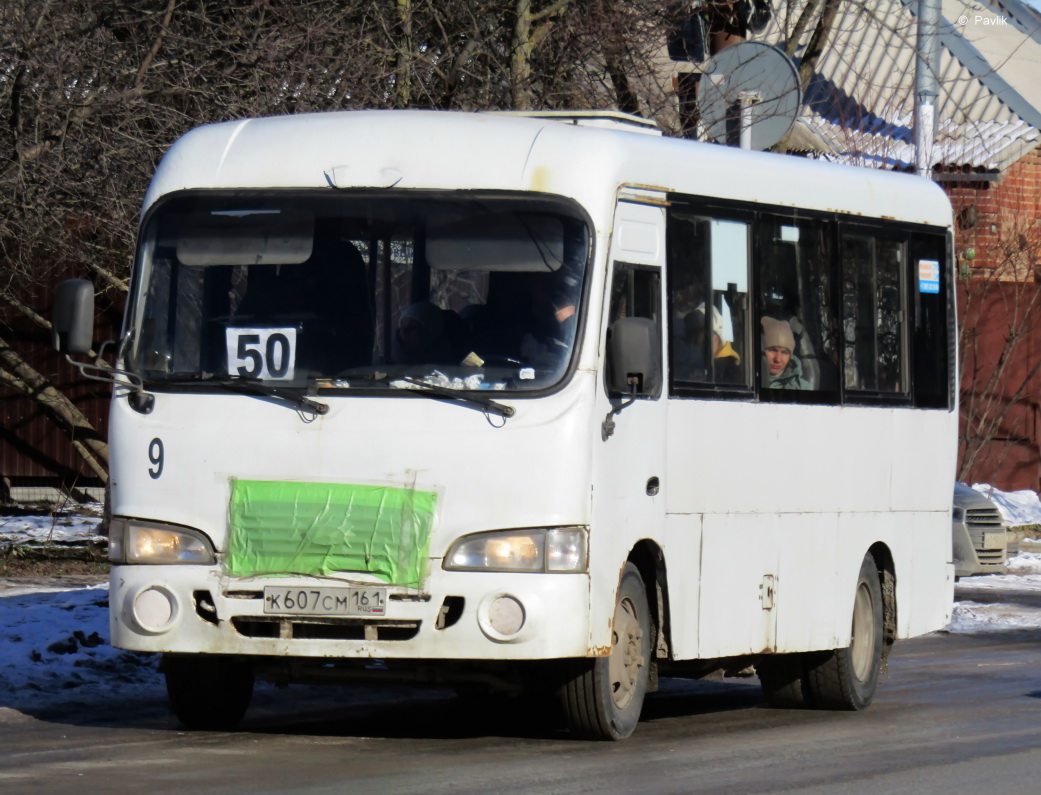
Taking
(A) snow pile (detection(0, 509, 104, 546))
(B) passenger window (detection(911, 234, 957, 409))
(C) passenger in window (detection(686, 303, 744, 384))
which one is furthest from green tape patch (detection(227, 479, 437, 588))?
(A) snow pile (detection(0, 509, 104, 546))

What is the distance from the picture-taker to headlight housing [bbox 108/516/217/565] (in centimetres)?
873

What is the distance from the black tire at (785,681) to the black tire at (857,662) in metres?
0.06

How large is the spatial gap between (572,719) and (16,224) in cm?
676

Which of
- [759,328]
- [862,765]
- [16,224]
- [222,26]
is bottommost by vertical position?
[862,765]

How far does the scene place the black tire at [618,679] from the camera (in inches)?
351

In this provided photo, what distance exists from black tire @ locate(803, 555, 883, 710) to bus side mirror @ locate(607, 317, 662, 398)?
2.77m

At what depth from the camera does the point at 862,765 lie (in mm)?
8688

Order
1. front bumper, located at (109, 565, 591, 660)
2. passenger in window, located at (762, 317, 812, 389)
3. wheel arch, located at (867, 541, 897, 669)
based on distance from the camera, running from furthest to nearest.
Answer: wheel arch, located at (867, 541, 897, 669) → passenger in window, located at (762, 317, 812, 389) → front bumper, located at (109, 565, 591, 660)

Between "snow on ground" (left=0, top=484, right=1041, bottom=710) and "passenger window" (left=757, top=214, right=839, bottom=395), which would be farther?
"snow on ground" (left=0, top=484, right=1041, bottom=710)

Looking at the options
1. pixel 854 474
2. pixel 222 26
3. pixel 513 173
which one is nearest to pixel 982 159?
pixel 222 26

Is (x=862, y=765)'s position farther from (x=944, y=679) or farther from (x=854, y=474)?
(x=944, y=679)

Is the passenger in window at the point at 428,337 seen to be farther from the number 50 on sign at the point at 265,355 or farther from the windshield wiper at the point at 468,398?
the number 50 on sign at the point at 265,355

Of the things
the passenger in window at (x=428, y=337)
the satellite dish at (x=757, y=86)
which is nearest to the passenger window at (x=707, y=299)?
the passenger in window at (x=428, y=337)

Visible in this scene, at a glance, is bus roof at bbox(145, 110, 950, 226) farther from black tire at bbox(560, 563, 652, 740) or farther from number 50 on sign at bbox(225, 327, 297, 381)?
black tire at bbox(560, 563, 652, 740)
